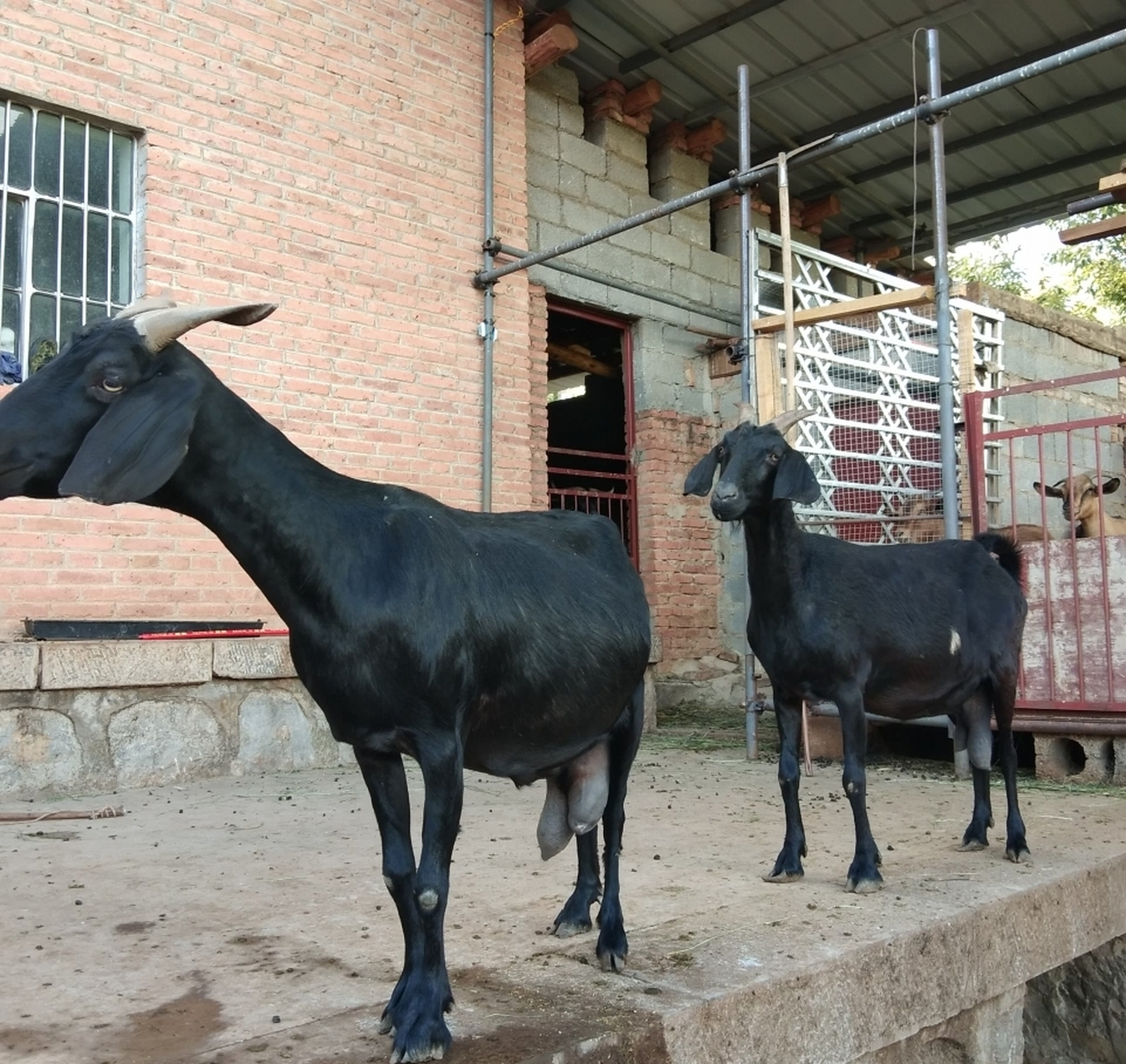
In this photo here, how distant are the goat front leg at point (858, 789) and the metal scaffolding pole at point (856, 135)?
11.0 feet

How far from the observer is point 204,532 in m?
6.83

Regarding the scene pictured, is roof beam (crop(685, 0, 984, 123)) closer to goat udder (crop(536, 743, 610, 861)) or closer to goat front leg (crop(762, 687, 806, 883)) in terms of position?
goat front leg (crop(762, 687, 806, 883))

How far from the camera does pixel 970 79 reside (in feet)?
31.7

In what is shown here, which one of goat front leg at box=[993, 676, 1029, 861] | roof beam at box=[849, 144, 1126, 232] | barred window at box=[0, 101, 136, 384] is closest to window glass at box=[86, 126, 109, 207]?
barred window at box=[0, 101, 136, 384]

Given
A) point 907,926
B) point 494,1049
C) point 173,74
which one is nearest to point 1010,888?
point 907,926

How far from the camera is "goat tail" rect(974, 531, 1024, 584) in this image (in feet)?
16.2

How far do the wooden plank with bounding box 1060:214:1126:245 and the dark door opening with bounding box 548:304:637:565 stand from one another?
431 cm

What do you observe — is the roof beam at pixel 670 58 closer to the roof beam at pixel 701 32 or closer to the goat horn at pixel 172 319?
the roof beam at pixel 701 32

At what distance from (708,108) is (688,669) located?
5369 mm

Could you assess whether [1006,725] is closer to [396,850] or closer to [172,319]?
[396,850]

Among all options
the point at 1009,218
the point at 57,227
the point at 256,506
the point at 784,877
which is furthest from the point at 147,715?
the point at 1009,218

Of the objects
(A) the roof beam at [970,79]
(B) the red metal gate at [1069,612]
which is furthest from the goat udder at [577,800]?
(A) the roof beam at [970,79]

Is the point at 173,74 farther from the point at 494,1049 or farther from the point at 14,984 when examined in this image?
the point at 494,1049

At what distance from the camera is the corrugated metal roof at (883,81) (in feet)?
28.9
